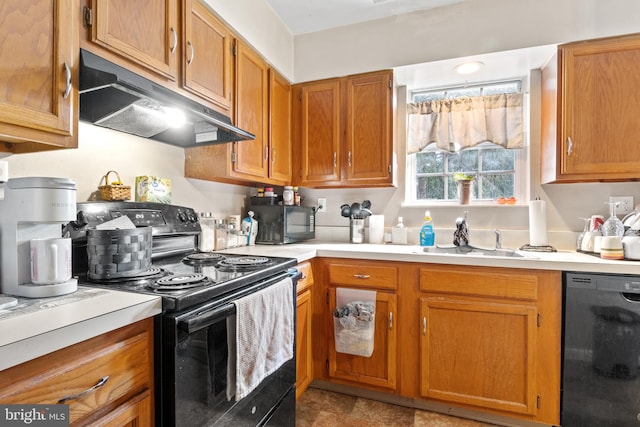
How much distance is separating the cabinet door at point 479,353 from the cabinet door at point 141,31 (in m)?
1.75

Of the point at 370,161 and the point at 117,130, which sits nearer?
the point at 117,130

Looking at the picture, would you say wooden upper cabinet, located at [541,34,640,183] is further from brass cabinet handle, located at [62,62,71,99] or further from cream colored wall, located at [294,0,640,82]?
brass cabinet handle, located at [62,62,71,99]

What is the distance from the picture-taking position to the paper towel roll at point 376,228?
2.44 meters

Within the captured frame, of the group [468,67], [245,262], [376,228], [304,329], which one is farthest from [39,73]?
[468,67]

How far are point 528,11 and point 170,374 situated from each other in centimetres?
257

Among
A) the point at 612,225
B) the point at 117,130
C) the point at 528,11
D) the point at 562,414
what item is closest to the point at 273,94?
the point at 117,130

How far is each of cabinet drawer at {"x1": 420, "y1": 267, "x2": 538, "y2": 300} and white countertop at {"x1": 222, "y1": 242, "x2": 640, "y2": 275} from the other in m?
0.05

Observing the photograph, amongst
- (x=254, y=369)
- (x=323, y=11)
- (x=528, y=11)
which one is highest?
(x=323, y=11)

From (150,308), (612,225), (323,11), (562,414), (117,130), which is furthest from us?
(323,11)

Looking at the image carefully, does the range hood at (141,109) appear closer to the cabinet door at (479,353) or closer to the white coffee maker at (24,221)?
the white coffee maker at (24,221)

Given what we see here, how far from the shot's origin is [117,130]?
58.9 inches

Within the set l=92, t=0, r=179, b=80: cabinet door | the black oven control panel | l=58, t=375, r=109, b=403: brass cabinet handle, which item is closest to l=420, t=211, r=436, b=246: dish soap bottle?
the black oven control panel

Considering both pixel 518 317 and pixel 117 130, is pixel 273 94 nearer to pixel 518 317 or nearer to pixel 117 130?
pixel 117 130

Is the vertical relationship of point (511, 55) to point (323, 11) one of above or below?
below
